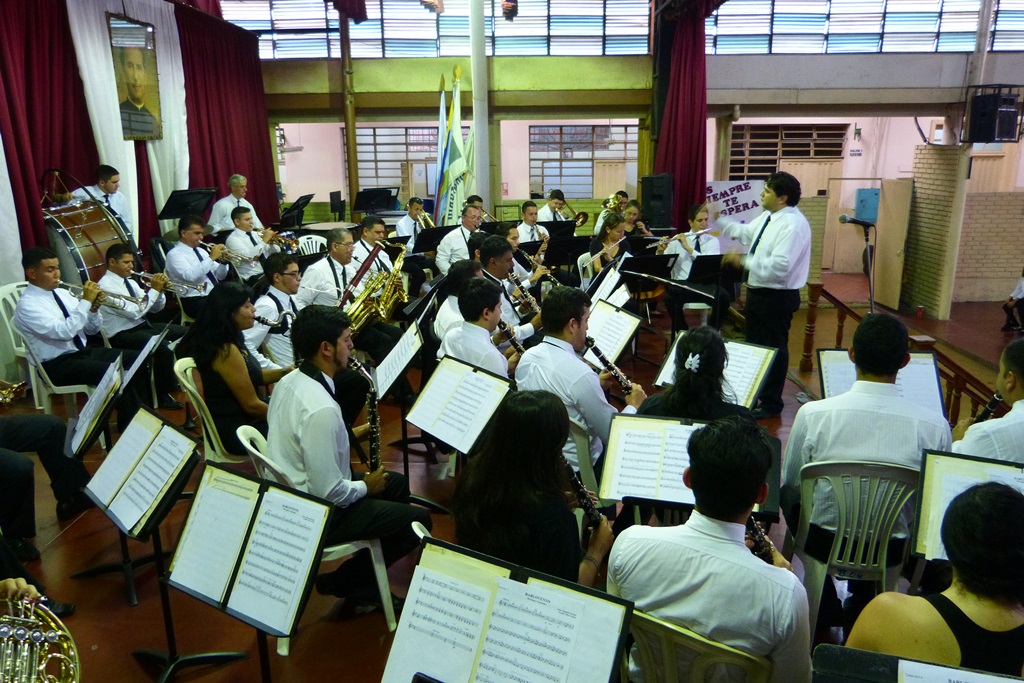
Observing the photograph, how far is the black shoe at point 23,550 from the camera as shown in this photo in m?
3.68

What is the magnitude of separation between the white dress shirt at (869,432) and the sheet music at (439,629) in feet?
5.01

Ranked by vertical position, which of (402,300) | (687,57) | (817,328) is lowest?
(817,328)

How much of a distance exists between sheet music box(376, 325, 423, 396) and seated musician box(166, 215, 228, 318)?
3.20 meters

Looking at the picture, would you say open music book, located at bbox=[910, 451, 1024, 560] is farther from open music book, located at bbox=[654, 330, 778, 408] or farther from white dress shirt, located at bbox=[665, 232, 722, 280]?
white dress shirt, located at bbox=[665, 232, 722, 280]

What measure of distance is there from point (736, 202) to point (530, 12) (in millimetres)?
4424

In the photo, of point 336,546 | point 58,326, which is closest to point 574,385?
point 336,546

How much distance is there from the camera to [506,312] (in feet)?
17.7

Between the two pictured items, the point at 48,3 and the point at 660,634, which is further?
the point at 48,3

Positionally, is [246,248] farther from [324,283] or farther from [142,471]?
[142,471]

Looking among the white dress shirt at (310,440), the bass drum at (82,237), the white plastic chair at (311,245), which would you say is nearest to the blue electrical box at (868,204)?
the white plastic chair at (311,245)

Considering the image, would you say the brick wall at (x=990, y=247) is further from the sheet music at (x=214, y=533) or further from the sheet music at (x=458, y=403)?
the sheet music at (x=214, y=533)

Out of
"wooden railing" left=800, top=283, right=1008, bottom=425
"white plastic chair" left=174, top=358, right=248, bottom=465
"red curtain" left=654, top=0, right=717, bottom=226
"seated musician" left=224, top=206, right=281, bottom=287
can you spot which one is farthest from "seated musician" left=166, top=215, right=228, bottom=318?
"red curtain" left=654, top=0, right=717, bottom=226

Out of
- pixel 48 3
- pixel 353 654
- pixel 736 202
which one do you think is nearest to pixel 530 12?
pixel 736 202

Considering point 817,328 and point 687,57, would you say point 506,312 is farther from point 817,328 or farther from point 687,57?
point 687,57
